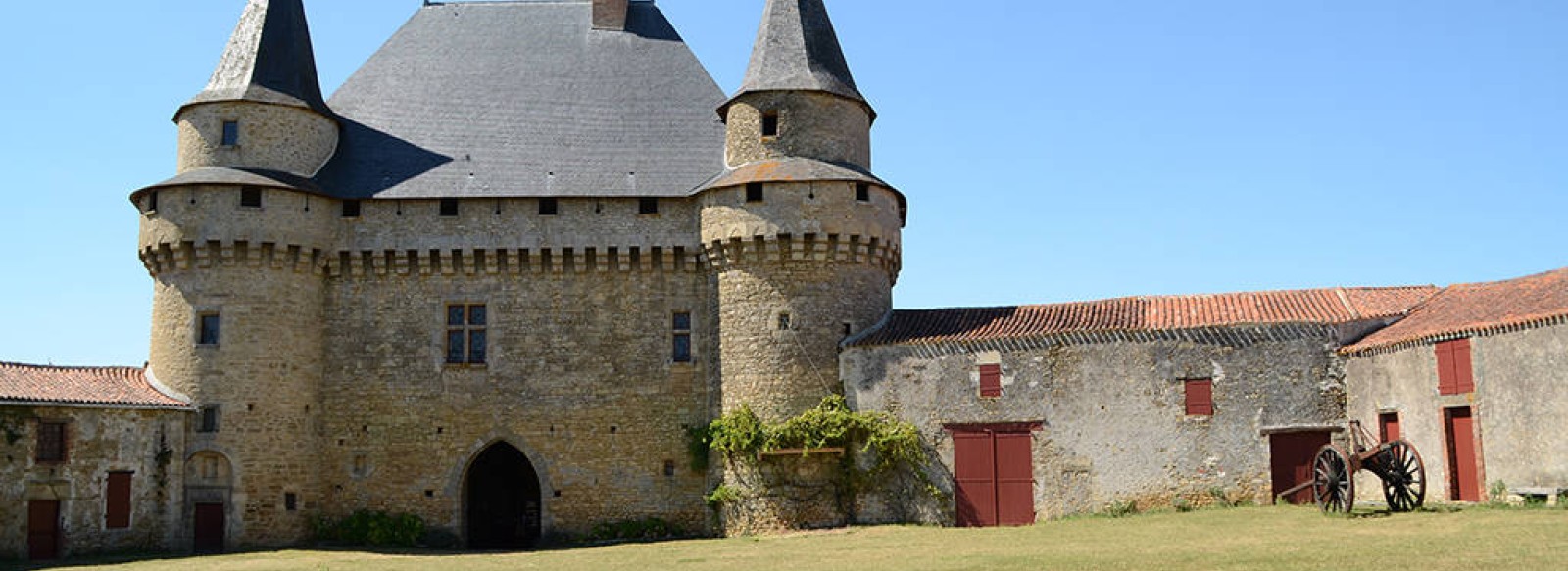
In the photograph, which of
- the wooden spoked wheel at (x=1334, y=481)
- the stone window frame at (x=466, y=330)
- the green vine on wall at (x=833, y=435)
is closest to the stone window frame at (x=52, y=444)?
the stone window frame at (x=466, y=330)

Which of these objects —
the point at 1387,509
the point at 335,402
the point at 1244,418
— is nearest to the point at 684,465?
the point at 335,402

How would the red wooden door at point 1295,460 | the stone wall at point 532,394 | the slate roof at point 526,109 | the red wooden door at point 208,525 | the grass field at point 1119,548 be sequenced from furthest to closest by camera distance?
the slate roof at point 526,109 < the stone wall at point 532,394 < the red wooden door at point 208,525 < the red wooden door at point 1295,460 < the grass field at point 1119,548

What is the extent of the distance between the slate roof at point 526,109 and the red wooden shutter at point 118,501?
6383mm

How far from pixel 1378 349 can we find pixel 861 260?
8.93 m

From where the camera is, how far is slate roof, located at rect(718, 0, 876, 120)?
26.2 metres

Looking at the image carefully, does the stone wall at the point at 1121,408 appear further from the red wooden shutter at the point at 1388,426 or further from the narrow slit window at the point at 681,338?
the narrow slit window at the point at 681,338

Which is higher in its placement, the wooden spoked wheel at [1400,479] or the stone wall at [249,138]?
the stone wall at [249,138]

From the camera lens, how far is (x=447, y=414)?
26.3 m

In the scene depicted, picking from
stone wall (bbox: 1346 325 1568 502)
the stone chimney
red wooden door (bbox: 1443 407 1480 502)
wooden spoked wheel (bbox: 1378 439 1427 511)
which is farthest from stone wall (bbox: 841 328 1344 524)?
the stone chimney

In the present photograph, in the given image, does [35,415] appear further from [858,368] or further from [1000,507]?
[1000,507]

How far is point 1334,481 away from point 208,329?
19.5 metres

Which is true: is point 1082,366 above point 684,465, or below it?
above

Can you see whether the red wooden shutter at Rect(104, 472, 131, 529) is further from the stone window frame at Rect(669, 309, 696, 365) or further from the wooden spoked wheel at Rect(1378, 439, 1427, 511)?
the wooden spoked wheel at Rect(1378, 439, 1427, 511)

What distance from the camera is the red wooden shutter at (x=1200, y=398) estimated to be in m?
22.9
